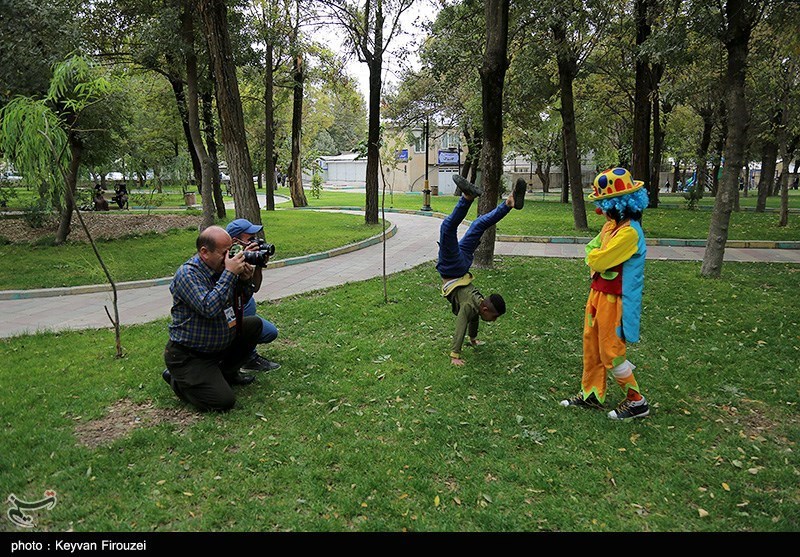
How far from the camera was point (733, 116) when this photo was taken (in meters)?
7.80

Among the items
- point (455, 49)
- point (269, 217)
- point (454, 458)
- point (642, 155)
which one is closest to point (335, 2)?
point (455, 49)

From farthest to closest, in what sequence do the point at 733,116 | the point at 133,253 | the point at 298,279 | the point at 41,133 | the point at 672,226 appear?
the point at 672,226 → the point at 133,253 → the point at 298,279 → the point at 733,116 → the point at 41,133

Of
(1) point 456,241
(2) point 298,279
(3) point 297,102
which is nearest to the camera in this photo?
(1) point 456,241

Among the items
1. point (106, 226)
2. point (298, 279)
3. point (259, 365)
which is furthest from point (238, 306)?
point (106, 226)

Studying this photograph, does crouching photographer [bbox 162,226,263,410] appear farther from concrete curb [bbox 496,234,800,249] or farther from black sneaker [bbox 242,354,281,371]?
concrete curb [bbox 496,234,800,249]

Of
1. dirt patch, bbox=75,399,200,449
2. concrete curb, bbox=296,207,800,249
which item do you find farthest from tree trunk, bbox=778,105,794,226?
dirt patch, bbox=75,399,200,449

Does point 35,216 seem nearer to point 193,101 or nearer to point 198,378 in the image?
point 193,101

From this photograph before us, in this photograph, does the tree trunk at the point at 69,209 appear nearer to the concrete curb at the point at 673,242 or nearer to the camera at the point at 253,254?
the camera at the point at 253,254

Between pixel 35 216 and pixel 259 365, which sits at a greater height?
pixel 35 216

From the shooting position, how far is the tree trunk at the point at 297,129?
21828 millimetres

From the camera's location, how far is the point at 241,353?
441cm

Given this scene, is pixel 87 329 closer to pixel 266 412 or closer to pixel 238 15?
pixel 266 412

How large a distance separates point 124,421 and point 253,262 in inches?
62.6

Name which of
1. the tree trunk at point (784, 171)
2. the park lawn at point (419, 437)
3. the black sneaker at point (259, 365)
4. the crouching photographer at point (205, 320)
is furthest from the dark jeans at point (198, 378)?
the tree trunk at point (784, 171)
